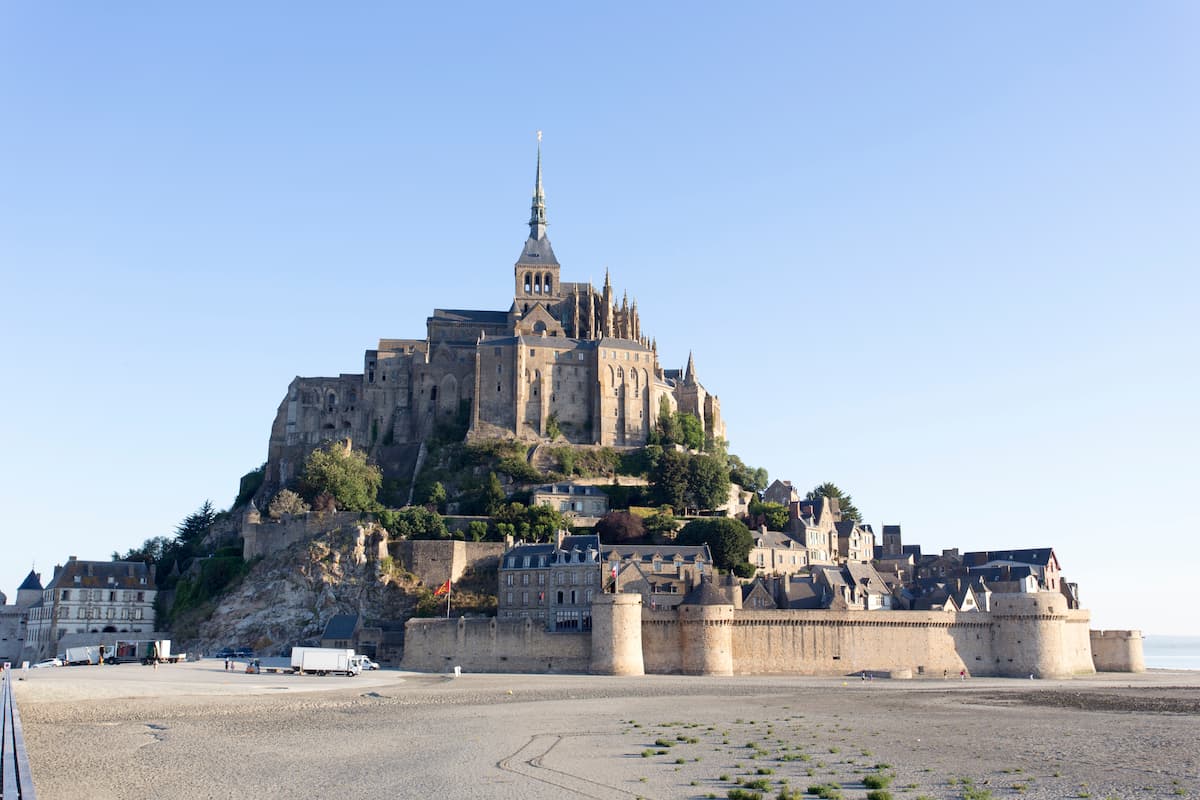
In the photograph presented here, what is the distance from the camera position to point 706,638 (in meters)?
64.2

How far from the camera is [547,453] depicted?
88.4 metres

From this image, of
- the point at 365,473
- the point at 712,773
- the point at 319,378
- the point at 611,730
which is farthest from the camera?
the point at 319,378

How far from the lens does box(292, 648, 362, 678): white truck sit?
61312 mm

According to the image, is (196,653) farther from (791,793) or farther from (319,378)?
(791,793)

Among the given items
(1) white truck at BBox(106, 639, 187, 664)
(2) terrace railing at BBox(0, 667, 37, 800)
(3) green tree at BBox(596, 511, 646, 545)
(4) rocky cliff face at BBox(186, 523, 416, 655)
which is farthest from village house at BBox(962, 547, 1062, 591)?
(2) terrace railing at BBox(0, 667, 37, 800)

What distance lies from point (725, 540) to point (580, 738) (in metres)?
37.9

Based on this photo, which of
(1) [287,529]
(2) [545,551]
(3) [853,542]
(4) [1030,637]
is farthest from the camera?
(3) [853,542]

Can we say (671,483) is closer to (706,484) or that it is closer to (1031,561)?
(706,484)

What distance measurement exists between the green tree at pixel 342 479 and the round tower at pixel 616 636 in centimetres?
2300

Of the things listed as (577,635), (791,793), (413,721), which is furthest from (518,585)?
(791,793)

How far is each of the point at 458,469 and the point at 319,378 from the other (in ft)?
54.5

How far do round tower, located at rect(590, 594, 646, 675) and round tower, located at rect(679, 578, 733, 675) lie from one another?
2750 mm

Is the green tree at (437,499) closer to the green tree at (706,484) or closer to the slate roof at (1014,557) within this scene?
the green tree at (706,484)

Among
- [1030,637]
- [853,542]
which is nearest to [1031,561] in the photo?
[853,542]
